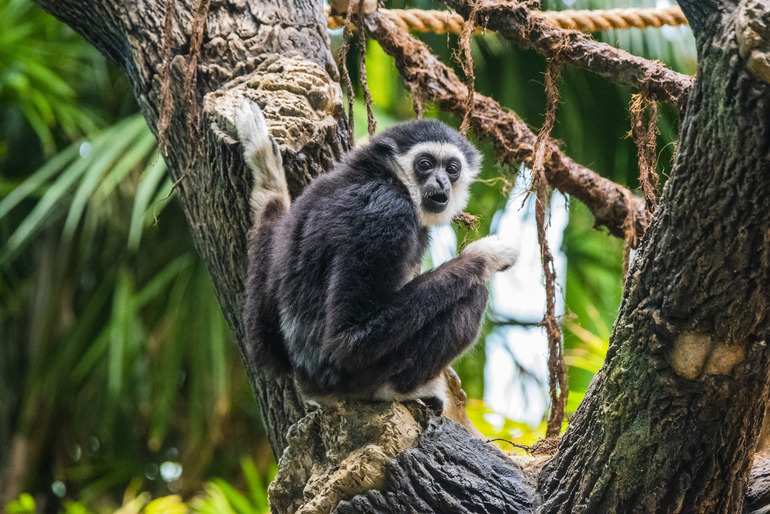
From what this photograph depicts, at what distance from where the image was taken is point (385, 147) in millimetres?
4297

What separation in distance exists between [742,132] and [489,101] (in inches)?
116

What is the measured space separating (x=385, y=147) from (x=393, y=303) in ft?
2.64

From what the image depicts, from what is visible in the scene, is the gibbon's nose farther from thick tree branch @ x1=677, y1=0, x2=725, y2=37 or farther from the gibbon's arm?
thick tree branch @ x1=677, y1=0, x2=725, y2=37

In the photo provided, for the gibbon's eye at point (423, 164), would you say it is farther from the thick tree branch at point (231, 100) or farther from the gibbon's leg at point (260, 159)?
the gibbon's leg at point (260, 159)

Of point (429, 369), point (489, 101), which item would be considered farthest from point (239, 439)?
point (429, 369)

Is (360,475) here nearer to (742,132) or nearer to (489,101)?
(742,132)

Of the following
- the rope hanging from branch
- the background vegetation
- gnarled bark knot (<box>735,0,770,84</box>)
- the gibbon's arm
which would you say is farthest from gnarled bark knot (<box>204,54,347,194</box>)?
the background vegetation

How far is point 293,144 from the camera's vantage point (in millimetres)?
4414

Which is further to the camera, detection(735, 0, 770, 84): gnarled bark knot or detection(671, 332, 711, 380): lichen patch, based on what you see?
detection(671, 332, 711, 380): lichen patch

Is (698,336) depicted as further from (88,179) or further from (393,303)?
(88,179)

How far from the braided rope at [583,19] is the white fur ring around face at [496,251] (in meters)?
1.66

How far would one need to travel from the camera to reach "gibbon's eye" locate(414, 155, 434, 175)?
443cm

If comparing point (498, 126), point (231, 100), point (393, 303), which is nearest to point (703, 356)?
point (393, 303)

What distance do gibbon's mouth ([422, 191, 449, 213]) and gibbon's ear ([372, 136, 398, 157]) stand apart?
0.27 m
